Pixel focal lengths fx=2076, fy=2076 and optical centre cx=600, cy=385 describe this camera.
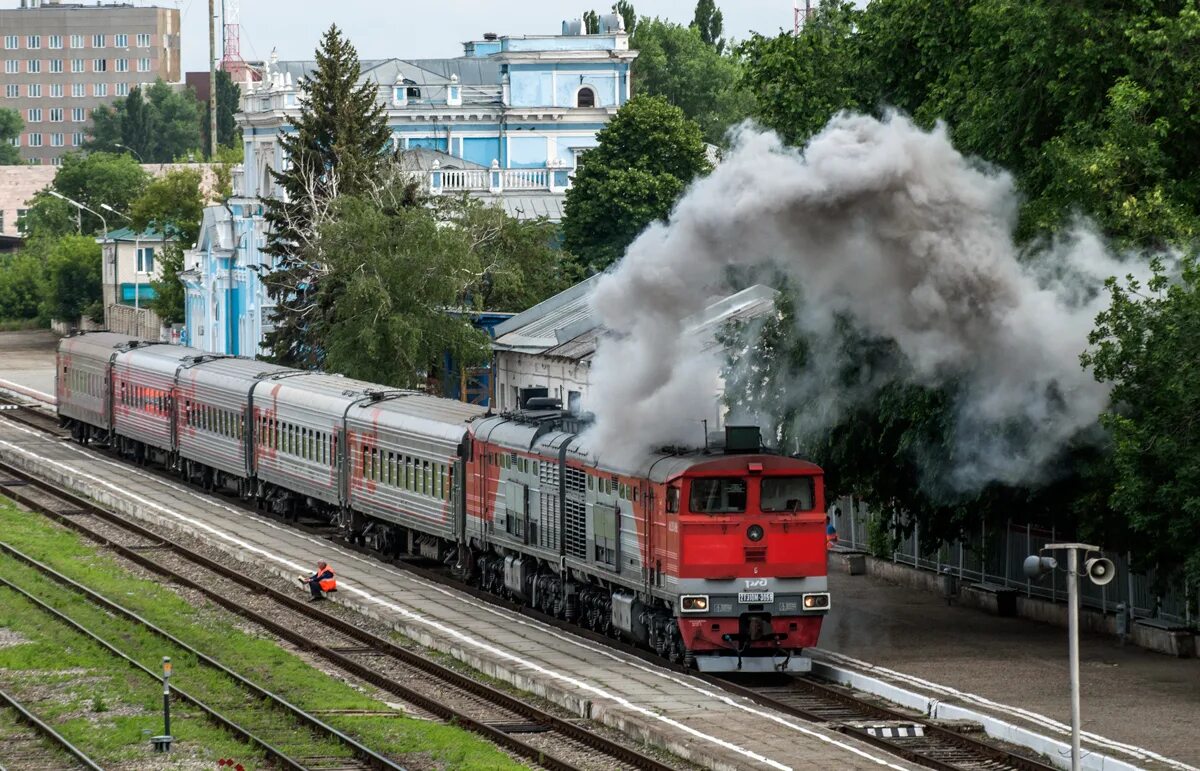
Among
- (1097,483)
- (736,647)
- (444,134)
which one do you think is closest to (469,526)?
(736,647)

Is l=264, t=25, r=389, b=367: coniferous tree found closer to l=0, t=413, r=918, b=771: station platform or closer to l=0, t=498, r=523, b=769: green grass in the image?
l=0, t=413, r=918, b=771: station platform

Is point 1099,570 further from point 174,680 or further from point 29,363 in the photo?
point 29,363

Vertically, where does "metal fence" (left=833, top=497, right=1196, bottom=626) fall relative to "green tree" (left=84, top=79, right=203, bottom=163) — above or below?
below

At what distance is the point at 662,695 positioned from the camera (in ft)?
84.7

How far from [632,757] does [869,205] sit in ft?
24.6

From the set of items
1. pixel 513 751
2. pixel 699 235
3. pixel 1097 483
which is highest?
pixel 699 235

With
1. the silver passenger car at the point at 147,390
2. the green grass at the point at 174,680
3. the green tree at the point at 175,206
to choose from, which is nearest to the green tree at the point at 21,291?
the green tree at the point at 175,206

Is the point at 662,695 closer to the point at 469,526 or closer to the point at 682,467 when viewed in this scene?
the point at 682,467

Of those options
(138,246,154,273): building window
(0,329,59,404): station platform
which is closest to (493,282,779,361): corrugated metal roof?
(0,329,59,404): station platform

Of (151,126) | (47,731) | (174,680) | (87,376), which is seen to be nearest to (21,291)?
(87,376)

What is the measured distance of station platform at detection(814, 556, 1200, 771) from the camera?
23797 mm

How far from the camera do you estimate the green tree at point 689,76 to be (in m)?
131

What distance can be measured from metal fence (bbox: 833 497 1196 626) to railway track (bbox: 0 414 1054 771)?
16.6 feet

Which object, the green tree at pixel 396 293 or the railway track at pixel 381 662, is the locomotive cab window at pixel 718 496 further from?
the green tree at pixel 396 293
